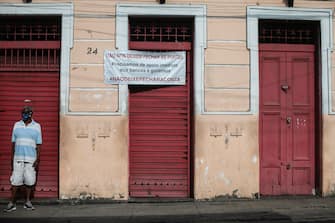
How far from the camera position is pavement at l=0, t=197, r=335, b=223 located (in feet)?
27.8

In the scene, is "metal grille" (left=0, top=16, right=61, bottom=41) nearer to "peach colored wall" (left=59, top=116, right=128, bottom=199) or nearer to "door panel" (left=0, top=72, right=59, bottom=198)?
"door panel" (left=0, top=72, right=59, bottom=198)

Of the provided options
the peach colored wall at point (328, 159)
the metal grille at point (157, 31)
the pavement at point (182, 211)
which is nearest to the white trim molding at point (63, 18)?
the metal grille at point (157, 31)

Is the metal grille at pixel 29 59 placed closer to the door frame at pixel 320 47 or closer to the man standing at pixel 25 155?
the man standing at pixel 25 155

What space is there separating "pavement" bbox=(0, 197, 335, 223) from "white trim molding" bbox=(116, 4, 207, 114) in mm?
1851

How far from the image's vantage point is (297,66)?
10.4 meters

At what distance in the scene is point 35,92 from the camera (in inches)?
401

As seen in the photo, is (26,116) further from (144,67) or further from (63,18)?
(144,67)

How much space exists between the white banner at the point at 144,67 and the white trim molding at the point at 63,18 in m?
0.77

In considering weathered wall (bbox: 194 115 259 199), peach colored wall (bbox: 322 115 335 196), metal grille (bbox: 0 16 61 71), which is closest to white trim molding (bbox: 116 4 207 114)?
weathered wall (bbox: 194 115 259 199)

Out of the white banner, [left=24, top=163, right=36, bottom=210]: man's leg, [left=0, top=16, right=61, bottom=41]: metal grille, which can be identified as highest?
[left=0, top=16, right=61, bottom=41]: metal grille

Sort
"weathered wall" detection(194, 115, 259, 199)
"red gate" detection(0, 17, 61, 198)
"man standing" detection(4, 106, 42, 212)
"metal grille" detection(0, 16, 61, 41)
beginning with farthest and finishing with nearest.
A: "metal grille" detection(0, 16, 61, 41), "red gate" detection(0, 17, 61, 198), "weathered wall" detection(194, 115, 259, 199), "man standing" detection(4, 106, 42, 212)

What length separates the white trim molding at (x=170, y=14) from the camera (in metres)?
9.98

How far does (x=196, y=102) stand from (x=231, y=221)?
8.66ft

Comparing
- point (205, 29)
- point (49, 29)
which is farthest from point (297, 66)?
point (49, 29)
